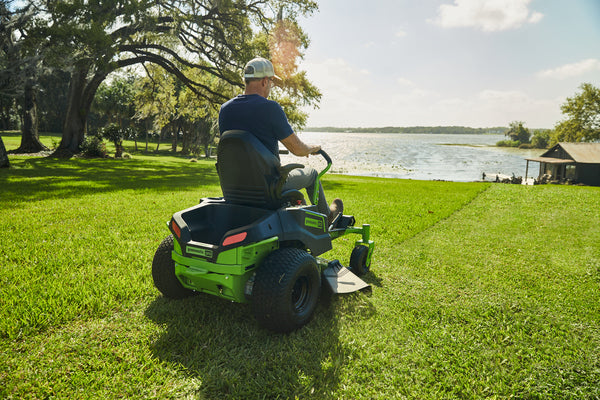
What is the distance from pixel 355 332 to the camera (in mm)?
2805

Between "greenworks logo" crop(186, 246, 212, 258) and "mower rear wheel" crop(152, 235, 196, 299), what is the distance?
47 cm

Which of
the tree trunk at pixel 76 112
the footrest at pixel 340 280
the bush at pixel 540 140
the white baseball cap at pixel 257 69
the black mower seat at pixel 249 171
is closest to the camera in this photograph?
the black mower seat at pixel 249 171

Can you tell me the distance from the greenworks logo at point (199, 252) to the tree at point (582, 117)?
2996 inches

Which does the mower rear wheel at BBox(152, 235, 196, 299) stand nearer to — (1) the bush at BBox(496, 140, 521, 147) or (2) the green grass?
(2) the green grass

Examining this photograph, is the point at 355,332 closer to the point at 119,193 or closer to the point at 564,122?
the point at 119,193

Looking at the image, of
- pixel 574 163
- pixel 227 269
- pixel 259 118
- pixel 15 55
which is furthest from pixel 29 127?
pixel 574 163

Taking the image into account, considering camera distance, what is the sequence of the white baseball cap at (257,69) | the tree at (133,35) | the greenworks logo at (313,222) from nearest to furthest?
1. the white baseball cap at (257,69)
2. the greenworks logo at (313,222)
3. the tree at (133,35)

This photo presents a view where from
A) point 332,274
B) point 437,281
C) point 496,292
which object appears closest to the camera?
point 332,274

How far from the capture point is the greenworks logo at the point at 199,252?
2.54 m

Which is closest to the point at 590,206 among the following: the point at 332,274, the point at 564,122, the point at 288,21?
the point at 332,274

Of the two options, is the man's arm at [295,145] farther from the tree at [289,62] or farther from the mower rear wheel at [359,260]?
the tree at [289,62]

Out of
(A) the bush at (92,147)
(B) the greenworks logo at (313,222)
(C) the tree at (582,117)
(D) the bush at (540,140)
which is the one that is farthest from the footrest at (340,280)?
(D) the bush at (540,140)

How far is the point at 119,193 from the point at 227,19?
1304 centimetres

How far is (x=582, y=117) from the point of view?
2376 inches
